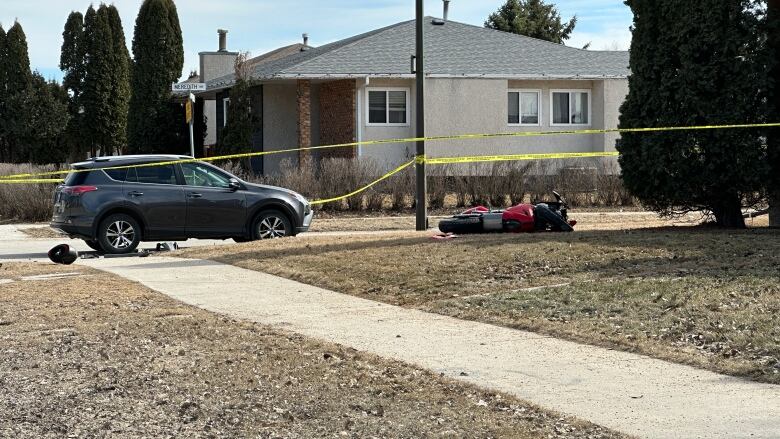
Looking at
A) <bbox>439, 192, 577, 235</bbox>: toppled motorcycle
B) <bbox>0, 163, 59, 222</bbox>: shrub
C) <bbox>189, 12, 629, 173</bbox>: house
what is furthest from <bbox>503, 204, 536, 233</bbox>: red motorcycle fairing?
<bbox>189, 12, 629, 173</bbox>: house

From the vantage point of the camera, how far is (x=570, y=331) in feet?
34.0

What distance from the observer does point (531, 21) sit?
67812 mm

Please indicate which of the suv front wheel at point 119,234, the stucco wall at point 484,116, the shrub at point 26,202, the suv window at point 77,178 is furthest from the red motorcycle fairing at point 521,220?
the stucco wall at point 484,116

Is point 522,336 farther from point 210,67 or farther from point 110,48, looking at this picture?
point 110,48

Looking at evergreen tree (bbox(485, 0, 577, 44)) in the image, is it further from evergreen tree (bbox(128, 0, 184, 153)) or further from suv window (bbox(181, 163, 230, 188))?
suv window (bbox(181, 163, 230, 188))

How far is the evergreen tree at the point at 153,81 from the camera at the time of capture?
44.9 m

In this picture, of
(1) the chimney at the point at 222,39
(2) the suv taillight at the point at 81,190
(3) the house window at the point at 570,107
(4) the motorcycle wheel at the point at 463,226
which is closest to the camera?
(4) the motorcycle wheel at the point at 463,226

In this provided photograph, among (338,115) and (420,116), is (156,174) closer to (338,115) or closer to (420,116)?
(420,116)

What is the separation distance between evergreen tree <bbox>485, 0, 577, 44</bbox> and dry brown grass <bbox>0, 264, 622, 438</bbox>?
56.8m

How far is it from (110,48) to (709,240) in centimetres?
4395

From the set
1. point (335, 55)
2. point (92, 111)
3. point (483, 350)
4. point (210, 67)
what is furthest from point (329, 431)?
point (92, 111)

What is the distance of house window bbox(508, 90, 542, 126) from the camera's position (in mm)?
37344

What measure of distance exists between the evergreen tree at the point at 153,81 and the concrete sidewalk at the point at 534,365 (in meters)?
31.8

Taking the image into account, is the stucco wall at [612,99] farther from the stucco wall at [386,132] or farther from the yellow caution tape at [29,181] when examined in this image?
the yellow caution tape at [29,181]
